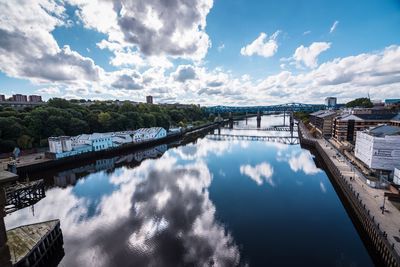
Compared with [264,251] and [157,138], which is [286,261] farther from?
[157,138]

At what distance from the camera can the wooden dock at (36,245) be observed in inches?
373

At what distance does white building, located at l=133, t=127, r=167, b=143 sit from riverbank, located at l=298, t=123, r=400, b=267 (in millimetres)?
35019

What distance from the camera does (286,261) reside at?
10.3 m

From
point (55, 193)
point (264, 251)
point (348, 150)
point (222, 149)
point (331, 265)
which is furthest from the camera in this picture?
point (222, 149)

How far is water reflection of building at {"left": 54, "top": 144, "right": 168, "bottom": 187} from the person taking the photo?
2253 cm

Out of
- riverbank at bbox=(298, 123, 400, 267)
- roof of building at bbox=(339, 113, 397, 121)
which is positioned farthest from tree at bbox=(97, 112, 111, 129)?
roof of building at bbox=(339, 113, 397, 121)

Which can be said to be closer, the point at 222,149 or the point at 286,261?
the point at 286,261

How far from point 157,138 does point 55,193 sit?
28.1 meters

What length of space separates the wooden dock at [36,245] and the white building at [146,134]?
30.7 metres

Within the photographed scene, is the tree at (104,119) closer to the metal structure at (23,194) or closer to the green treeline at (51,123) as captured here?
the green treeline at (51,123)

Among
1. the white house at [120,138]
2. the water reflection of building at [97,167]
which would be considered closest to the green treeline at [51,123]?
the white house at [120,138]

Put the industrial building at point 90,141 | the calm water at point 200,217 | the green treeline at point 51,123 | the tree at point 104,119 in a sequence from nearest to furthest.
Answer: the calm water at point 200,217 < the industrial building at point 90,141 < the green treeline at point 51,123 < the tree at point 104,119

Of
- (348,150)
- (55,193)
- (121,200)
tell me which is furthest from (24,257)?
(348,150)

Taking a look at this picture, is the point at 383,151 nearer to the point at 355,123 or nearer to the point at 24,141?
the point at 355,123
